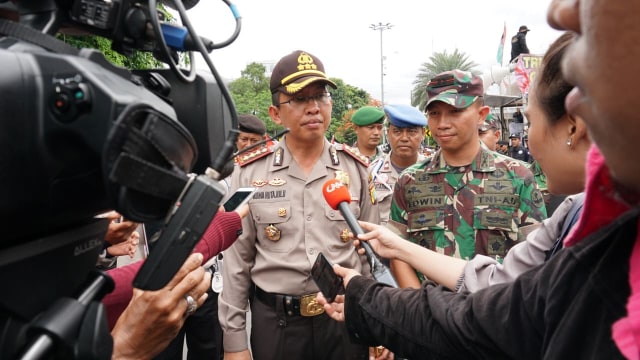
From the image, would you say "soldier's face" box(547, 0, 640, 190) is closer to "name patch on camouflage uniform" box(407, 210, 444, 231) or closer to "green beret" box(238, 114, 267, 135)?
"name patch on camouflage uniform" box(407, 210, 444, 231)

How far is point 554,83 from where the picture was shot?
131 cm

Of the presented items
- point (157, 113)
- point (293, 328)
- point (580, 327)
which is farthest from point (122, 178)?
point (293, 328)

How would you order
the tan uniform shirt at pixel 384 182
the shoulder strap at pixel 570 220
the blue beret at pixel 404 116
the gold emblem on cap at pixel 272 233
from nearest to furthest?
the shoulder strap at pixel 570 220, the gold emblem on cap at pixel 272 233, the tan uniform shirt at pixel 384 182, the blue beret at pixel 404 116

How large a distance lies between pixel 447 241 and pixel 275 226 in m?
0.95

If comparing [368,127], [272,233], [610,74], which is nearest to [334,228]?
[272,233]

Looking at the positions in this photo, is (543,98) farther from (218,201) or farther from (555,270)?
(218,201)

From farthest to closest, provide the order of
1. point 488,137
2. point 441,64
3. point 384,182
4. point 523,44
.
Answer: point 441,64 → point 523,44 → point 488,137 → point 384,182

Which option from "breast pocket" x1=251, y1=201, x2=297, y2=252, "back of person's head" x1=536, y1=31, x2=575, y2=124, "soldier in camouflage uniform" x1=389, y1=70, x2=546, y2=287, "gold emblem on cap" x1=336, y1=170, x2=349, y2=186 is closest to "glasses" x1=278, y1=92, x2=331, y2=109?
"gold emblem on cap" x1=336, y1=170, x2=349, y2=186

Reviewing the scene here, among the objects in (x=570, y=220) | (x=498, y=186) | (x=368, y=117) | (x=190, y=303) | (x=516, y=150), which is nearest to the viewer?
(x=190, y=303)

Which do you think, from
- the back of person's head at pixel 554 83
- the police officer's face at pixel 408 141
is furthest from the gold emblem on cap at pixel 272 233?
the police officer's face at pixel 408 141

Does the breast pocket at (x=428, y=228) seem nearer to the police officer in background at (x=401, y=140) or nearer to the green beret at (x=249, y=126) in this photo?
the police officer in background at (x=401, y=140)

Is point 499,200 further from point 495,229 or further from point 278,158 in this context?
point 278,158

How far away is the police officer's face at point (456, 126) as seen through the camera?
249 centimetres

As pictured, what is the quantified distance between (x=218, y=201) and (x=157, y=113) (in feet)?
0.63
